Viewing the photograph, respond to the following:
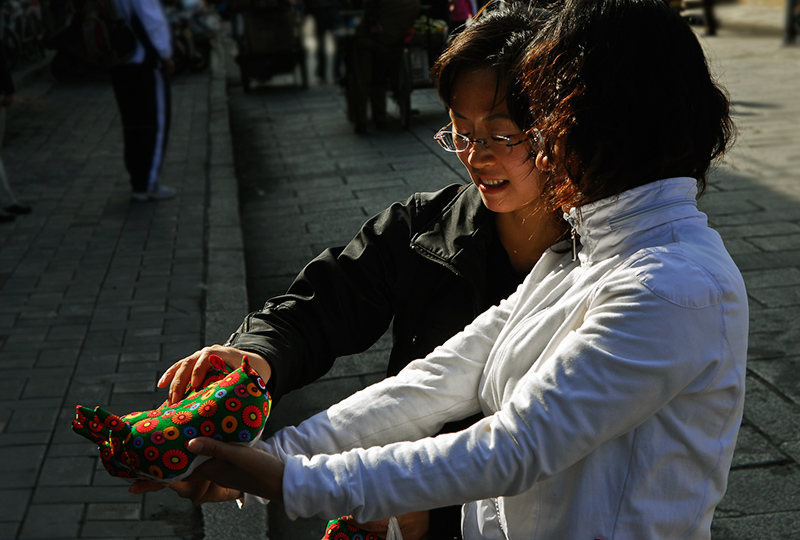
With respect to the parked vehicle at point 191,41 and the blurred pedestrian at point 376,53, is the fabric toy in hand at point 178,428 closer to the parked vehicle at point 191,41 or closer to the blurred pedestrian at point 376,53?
the blurred pedestrian at point 376,53

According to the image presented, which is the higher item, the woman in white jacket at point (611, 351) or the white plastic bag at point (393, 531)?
the woman in white jacket at point (611, 351)

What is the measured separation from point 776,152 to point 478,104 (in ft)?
22.6

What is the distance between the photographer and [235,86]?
15.1 meters

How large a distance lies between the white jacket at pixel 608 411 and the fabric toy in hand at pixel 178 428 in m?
0.15

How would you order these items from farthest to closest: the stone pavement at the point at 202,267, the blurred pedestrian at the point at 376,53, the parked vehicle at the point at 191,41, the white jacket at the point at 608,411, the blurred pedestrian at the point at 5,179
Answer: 1. the parked vehicle at the point at 191,41
2. the blurred pedestrian at the point at 376,53
3. the blurred pedestrian at the point at 5,179
4. the stone pavement at the point at 202,267
5. the white jacket at the point at 608,411

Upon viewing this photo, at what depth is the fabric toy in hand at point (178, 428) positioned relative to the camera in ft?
4.43

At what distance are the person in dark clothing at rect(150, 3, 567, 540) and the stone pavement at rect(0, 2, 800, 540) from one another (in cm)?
45

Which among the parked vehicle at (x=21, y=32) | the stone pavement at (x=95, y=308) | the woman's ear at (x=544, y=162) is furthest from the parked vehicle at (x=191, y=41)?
the woman's ear at (x=544, y=162)

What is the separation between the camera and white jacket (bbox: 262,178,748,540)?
1.17m

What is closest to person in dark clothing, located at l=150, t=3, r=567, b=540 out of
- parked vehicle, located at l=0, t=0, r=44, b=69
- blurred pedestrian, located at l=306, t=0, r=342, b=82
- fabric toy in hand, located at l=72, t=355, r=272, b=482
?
fabric toy in hand, located at l=72, t=355, r=272, b=482

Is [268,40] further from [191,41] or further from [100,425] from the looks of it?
[100,425]

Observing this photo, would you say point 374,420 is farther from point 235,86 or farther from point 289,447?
point 235,86

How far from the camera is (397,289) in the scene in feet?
6.17

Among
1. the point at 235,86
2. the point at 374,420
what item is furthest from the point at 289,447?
the point at 235,86
